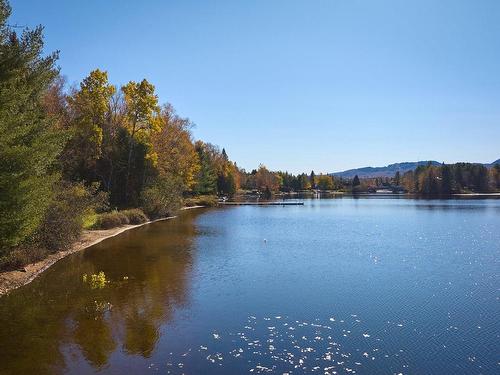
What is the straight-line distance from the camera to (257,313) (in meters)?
14.9

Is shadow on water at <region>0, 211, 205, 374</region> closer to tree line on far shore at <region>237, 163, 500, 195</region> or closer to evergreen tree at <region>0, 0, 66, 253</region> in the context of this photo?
evergreen tree at <region>0, 0, 66, 253</region>

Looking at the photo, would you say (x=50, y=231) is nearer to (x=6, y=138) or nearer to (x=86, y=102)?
(x=6, y=138)

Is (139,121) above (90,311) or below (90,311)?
above

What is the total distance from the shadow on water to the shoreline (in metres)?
0.46

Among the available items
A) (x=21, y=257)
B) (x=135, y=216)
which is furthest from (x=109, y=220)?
(x=21, y=257)

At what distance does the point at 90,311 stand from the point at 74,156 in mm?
29459

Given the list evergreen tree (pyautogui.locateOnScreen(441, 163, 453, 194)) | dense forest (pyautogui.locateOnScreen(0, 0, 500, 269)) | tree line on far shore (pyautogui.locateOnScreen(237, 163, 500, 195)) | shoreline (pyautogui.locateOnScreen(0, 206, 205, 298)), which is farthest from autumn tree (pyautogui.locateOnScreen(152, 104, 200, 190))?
evergreen tree (pyautogui.locateOnScreen(441, 163, 453, 194))

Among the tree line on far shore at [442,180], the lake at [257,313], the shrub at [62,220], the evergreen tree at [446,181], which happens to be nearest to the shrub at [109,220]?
the lake at [257,313]

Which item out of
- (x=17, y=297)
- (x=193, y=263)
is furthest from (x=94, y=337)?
(x=193, y=263)

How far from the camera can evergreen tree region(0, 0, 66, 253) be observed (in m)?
15.5

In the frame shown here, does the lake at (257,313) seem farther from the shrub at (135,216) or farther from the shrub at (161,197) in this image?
the shrub at (161,197)

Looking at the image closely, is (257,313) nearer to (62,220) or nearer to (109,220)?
(62,220)

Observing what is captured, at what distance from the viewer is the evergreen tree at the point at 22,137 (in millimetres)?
15500

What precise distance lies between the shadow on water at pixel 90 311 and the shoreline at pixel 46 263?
463 millimetres
